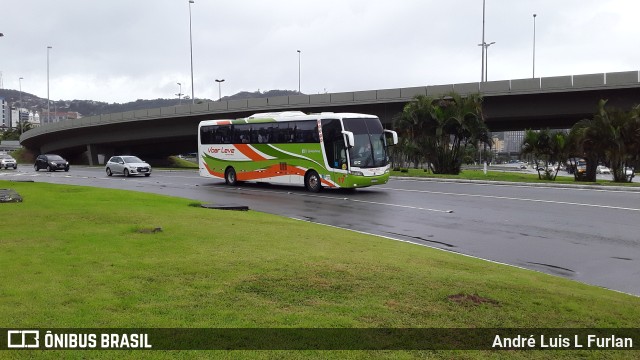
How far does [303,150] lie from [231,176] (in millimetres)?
5646

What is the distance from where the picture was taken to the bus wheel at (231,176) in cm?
2763

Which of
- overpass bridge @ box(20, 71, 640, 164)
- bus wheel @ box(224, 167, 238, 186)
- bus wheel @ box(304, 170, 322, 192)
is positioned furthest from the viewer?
overpass bridge @ box(20, 71, 640, 164)

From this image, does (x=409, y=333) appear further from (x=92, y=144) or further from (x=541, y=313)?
(x=92, y=144)

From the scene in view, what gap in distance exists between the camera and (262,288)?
19.9 feet

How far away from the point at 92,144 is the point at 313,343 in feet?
239

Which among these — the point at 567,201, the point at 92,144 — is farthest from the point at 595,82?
the point at 92,144

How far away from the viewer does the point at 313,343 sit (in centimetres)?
457

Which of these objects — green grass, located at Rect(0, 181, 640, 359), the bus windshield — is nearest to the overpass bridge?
the bus windshield

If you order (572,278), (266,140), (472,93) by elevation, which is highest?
(472,93)

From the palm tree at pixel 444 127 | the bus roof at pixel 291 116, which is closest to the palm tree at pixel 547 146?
the palm tree at pixel 444 127

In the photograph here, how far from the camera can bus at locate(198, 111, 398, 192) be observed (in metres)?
22.4

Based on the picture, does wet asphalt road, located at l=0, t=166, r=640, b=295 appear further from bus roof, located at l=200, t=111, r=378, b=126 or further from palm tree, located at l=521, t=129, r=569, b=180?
palm tree, located at l=521, t=129, r=569, b=180

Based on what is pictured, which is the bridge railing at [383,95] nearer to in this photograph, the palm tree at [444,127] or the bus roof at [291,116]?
the palm tree at [444,127]

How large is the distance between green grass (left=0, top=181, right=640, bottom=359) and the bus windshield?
12.8 metres
